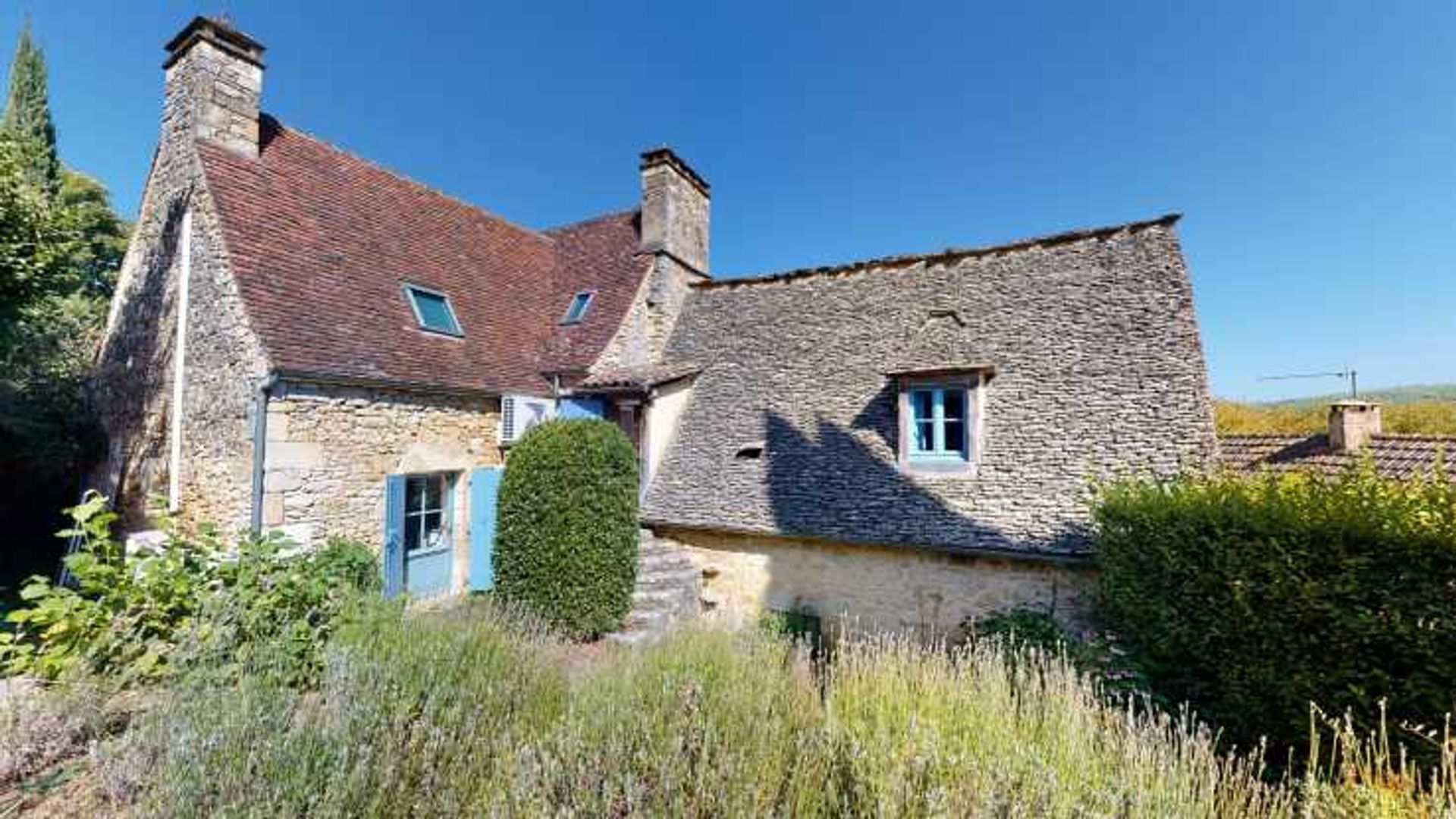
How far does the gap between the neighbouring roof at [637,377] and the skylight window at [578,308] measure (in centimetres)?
164

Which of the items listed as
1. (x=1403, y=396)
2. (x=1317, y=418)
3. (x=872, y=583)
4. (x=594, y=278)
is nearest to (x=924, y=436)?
(x=872, y=583)

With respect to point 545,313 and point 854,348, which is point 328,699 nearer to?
point 854,348

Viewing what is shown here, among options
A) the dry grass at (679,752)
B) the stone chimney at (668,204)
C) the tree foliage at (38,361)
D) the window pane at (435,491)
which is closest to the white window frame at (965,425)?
the dry grass at (679,752)

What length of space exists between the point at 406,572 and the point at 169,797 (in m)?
6.36

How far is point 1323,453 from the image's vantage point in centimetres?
960

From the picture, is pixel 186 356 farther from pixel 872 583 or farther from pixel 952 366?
pixel 952 366

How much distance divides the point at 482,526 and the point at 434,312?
3.84 metres

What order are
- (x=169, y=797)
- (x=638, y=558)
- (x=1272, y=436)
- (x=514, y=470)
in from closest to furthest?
(x=169, y=797), (x=514, y=470), (x=638, y=558), (x=1272, y=436)

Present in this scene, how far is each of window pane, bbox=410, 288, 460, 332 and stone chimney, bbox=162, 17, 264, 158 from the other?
10.4ft

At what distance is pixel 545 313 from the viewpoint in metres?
12.2

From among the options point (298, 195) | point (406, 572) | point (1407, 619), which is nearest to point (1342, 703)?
point (1407, 619)

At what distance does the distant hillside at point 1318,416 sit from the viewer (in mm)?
14109

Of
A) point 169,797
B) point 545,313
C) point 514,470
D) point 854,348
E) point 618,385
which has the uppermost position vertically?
point 545,313

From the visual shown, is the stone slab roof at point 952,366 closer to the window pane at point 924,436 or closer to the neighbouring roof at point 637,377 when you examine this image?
the window pane at point 924,436
